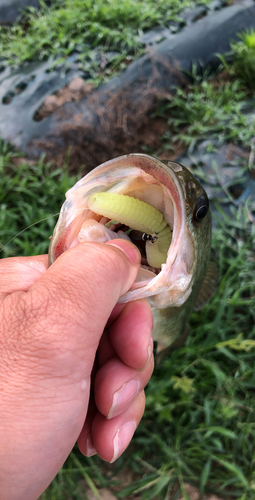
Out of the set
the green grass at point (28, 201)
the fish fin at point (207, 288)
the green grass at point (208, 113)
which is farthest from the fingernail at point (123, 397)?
the green grass at point (208, 113)

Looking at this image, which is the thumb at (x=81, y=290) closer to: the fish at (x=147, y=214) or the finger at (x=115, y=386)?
the fish at (x=147, y=214)

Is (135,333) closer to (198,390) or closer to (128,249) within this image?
(128,249)

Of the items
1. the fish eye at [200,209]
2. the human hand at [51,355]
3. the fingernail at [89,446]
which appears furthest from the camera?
the fingernail at [89,446]

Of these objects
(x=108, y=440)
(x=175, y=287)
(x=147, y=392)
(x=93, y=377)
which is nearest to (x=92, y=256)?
(x=175, y=287)

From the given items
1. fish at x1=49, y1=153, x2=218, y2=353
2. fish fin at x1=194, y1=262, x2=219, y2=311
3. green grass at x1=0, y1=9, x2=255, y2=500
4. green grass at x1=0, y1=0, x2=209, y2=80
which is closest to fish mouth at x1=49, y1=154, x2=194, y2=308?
fish at x1=49, y1=153, x2=218, y2=353

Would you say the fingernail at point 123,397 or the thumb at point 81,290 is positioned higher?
the thumb at point 81,290

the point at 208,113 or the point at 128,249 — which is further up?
the point at 128,249

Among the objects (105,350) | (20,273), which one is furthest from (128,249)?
(105,350)
